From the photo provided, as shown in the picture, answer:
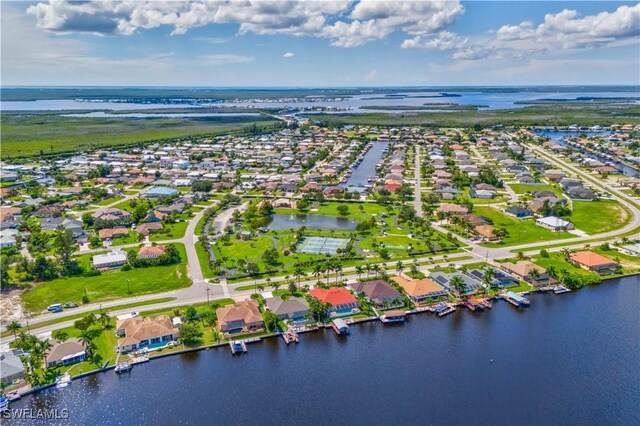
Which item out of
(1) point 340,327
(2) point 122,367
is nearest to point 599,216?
(1) point 340,327

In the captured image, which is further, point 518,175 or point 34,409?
point 518,175

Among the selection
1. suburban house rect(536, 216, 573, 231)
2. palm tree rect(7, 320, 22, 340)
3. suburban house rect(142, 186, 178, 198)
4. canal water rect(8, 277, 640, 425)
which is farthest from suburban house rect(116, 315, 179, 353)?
suburban house rect(536, 216, 573, 231)

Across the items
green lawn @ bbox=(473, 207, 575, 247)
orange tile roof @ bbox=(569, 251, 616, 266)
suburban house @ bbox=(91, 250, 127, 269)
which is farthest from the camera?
green lawn @ bbox=(473, 207, 575, 247)

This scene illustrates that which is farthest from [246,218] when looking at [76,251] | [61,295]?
[61,295]

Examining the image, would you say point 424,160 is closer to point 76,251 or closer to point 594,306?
point 594,306

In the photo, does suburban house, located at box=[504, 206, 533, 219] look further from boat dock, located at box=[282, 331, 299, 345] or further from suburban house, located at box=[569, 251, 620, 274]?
boat dock, located at box=[282, 331, 299, 345]

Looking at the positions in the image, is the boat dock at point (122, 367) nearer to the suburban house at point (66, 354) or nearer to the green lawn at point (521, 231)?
the suburban house at point (66, 354)
